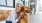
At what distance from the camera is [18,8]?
1106 millimetres

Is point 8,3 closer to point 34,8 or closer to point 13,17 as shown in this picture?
point 13,17

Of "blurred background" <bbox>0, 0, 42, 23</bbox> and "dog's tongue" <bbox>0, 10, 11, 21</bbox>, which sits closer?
"blurred background" <bbox>0, 0, 42, 23</bbox>

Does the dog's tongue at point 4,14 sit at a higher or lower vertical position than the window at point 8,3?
lower

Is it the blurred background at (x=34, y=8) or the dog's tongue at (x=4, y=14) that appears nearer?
the blurred background at (x=34, y=8)

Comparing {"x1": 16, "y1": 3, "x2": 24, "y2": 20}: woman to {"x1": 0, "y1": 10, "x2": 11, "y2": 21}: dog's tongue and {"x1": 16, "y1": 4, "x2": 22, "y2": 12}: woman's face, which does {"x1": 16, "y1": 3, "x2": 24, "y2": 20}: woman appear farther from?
{"x1": 0, "y1": 10, "x2": 11, "y2": 21}: dog's tongue

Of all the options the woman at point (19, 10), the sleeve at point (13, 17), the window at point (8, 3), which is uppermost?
the window at point (8, 3)

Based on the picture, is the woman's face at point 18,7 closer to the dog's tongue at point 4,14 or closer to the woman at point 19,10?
the woman at point 19,10

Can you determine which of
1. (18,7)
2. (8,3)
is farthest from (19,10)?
(8,3)

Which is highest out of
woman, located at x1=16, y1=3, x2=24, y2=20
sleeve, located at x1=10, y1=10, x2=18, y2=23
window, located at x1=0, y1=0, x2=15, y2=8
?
window, located at x1=0, y1=0, x2=15, y2=8

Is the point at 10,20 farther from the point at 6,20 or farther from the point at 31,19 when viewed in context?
the point at 31,19

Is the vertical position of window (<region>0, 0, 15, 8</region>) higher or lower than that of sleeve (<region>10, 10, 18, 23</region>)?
higher

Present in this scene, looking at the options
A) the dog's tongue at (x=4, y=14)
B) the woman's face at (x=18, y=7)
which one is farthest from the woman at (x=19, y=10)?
the dog's tongue at (x=4, y=14)

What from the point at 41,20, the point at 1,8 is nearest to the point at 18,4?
the point at 1,8

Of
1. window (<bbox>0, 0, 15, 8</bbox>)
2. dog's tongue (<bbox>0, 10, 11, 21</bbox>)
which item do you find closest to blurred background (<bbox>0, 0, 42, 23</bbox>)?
window (<bbox>0, 0, 15, 8</bbox>)
